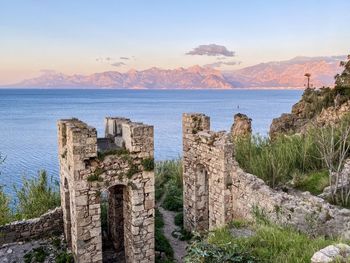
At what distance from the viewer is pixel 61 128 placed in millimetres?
11852

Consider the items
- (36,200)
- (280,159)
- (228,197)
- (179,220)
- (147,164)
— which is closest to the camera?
(147,164)

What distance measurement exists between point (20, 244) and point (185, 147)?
729 cm

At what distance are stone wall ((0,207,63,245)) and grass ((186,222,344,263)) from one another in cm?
820

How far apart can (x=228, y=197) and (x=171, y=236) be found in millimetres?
3322

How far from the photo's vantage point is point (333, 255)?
4.99 meters

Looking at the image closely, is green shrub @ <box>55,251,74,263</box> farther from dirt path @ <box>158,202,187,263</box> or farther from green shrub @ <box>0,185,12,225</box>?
green shrub @ <box>0,185,12,225</box>

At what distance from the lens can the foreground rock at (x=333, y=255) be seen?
4902mm

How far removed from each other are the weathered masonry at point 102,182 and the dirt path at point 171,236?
1589mm

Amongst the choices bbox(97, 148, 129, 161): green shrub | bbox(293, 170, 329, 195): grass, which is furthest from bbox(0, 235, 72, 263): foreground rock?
bbox(293, 170, 329, 195): grass

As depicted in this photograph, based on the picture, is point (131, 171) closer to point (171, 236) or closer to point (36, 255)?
point (36, 255)

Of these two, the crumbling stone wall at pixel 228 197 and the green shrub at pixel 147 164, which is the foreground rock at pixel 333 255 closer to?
the crumbling stone wall at pixel 228 197

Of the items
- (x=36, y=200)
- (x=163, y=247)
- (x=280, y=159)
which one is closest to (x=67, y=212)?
(x=163, y=247)

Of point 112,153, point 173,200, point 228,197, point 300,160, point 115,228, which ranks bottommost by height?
point 173,200

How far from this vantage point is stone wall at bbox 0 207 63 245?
485 inches
